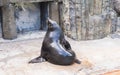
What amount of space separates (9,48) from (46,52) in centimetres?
92

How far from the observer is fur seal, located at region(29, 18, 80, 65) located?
4.48 m

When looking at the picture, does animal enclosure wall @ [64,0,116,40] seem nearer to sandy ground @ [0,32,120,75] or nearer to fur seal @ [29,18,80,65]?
sandy ground @ [0,32,120,75]

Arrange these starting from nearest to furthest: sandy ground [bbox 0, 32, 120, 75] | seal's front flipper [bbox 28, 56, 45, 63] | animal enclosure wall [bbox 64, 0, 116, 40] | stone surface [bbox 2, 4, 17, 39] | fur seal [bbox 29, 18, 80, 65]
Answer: sandy ground [bbox 0, 32, 120, 75]
fur seal [bbox 29, 18, 80, 65]
seal's front flipper [bbox 28, 56, 45, 63]
stone surface [bbox 2, 4, 17, 39]
animal enclosure wall [bbox 64, 0, 116, 40]

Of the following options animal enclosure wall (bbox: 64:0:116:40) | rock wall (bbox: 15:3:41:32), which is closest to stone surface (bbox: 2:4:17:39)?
rock wall (bbox: 15:3:41:32)

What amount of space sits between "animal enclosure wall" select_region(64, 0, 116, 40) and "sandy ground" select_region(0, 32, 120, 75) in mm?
161

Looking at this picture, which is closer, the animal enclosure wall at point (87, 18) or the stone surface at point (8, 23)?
the stone surface at point (8, 23)

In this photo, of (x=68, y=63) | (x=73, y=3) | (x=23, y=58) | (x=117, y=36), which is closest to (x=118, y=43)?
(x=117, y=36)

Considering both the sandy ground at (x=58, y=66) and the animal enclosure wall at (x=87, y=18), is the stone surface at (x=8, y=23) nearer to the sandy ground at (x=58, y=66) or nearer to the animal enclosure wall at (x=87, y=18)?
the sandy ground at (x=58, y=66)

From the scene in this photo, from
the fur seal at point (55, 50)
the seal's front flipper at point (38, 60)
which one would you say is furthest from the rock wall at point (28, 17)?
the seal's front flipper at point (38, 60)

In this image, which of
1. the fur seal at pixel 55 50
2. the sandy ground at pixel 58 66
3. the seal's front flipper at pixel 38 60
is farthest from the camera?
the seal's front flipper at pixel 38 60

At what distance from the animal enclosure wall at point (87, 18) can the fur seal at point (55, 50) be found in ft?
3.35

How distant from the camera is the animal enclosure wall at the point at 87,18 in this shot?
18.7 feet

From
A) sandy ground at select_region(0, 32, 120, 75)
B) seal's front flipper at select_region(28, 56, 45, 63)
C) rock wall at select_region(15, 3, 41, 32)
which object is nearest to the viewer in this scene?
sandy ground at select_region(0, 32, 120, 75)

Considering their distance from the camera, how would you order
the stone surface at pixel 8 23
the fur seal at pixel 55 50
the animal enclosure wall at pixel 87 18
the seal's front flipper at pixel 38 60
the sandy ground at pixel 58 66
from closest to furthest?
1. the sandy ground at pixel 58 66
2. the fur seal at pixel 55 50
3. the seal's front flipper at pixel 38 60
4. the stone surface at pixel 8 23
5. the animal enclosure wall at pixel 87 18
